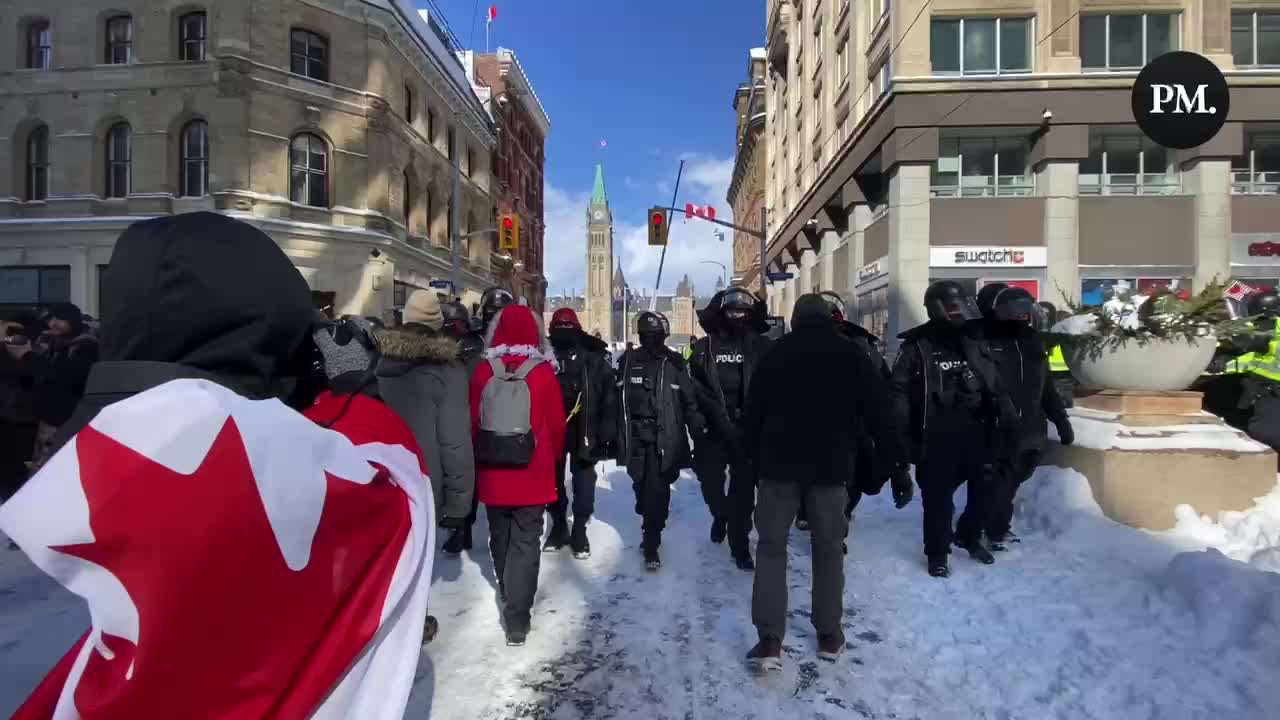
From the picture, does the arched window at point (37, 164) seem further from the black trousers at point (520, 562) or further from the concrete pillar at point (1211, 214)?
the concrete pillar at point (1211, 214)

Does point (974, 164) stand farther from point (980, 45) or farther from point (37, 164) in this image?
point (37, 164)

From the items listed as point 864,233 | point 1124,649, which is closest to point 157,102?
point 864,233

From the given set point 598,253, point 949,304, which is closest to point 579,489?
point 949,304

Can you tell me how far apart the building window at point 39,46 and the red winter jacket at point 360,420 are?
30.5 metres

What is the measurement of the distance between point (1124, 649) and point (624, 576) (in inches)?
128

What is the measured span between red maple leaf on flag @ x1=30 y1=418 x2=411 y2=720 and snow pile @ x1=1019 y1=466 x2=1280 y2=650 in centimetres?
453

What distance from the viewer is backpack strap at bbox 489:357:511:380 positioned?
439cm

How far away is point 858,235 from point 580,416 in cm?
1927

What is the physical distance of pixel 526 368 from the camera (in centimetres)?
442

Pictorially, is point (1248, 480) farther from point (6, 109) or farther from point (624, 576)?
point (6, 109)

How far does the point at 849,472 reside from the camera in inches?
156

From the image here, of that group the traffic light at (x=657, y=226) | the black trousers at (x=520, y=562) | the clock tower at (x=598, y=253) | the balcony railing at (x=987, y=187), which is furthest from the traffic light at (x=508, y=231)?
the clock tower at (x=598, y=253)

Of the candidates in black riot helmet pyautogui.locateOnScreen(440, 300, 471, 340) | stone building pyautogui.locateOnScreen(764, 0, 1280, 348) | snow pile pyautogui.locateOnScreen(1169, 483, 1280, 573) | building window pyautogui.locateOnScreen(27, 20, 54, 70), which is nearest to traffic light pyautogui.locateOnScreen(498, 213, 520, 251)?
stone building pyautogui.locateOnScreen(764, 0, 1280, 348)

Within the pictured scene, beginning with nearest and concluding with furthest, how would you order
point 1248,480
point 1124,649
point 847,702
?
1. point 847,702
2. point 1124,649
3. point 1248,480
